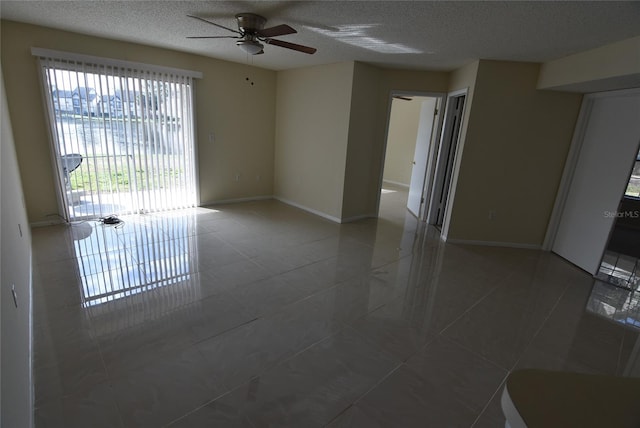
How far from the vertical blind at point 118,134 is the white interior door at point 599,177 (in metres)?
5.47

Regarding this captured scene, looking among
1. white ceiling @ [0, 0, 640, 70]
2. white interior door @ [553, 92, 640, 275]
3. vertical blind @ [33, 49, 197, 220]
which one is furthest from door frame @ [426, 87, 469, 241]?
vertical blind @ [33, 49, 197, 220]

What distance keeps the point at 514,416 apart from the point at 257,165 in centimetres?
579

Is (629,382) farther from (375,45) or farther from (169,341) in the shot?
(375,45)

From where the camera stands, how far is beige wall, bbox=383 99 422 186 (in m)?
8.73

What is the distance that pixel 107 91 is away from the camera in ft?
13.7

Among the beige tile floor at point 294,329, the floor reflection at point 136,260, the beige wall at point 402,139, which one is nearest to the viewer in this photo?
the beige tile floor at point 294,329

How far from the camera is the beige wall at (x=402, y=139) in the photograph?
873 cm

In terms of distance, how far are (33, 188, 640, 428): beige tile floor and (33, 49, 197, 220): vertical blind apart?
0.70 meters

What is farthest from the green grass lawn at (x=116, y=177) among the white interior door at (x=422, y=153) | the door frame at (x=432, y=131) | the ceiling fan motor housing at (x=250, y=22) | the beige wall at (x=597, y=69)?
the beige wall at (x=597, y=69)

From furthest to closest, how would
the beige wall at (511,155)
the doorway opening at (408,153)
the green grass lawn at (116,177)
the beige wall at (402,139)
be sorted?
the beige wall at (402,139), the doorway opening at (408,153), the green grass lawn at (116,177), the beige wall at (511,155)

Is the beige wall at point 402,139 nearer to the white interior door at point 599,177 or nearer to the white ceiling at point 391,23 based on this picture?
the white ceiling at point 391,23

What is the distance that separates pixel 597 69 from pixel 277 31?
310 cm

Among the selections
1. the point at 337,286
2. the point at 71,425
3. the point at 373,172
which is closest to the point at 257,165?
the point at 373,172

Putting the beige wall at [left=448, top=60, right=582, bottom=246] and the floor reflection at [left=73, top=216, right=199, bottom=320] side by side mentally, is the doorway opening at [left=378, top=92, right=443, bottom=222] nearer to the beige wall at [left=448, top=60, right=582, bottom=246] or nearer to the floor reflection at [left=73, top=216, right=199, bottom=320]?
the beige wall at [left=448, top=60, right=582, bottom=246]
